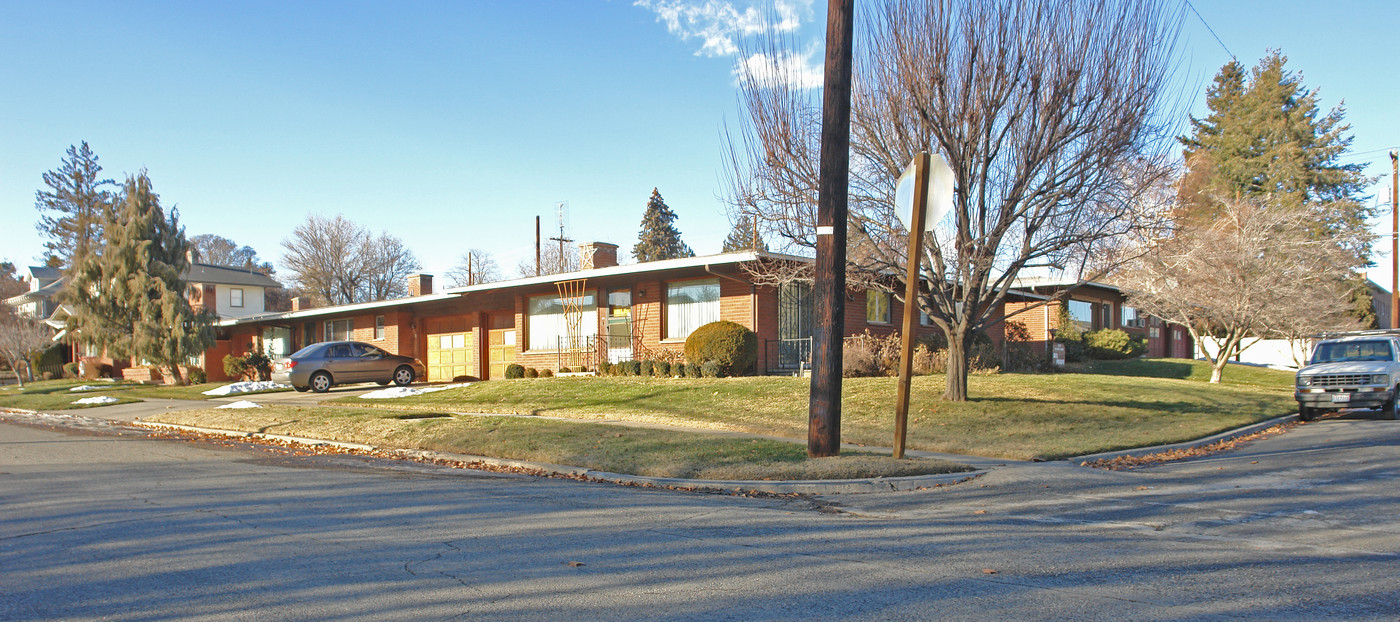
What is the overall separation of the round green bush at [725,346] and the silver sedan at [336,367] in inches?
419

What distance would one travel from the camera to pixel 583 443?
12320 millimetres

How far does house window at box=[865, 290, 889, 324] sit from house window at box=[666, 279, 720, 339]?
16.0 ft

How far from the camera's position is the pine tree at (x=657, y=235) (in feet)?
223

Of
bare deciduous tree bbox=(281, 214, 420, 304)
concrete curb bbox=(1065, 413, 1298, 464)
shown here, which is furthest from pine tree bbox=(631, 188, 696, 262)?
concrete curb bbox=(1065, 413, 1298, 464)

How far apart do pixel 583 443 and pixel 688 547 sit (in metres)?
6.28

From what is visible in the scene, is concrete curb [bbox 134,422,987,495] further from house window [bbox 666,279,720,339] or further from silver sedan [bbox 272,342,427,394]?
silver sedan [bbox 272,342,427,394]

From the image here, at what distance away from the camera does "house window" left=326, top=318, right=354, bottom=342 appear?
116 feet

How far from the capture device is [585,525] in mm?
7129

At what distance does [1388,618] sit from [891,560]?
2.66m

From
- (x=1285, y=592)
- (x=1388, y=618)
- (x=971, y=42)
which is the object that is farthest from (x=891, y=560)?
(x=971, y=42)

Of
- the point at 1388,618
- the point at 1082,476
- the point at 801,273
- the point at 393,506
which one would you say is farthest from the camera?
the point at 801,273

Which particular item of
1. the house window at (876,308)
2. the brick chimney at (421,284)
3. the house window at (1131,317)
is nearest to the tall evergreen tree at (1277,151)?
the house window at (1131,317)

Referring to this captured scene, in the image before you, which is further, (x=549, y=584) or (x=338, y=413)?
(x=338, y=413)

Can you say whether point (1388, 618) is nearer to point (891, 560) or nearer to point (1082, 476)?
point (891, 560)
